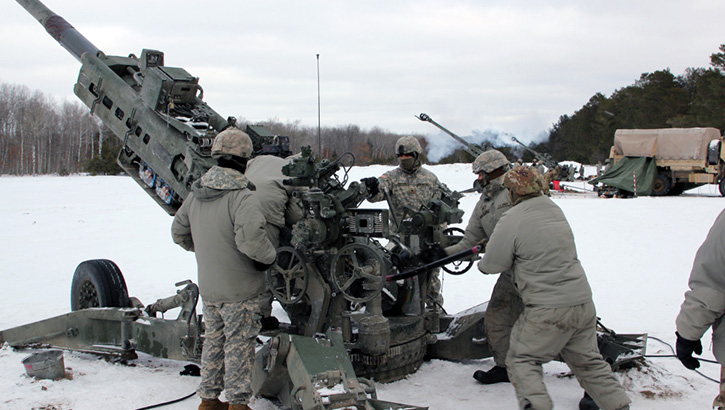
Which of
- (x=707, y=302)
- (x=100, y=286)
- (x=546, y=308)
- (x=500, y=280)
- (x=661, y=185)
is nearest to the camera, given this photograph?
(x=707, y=302)

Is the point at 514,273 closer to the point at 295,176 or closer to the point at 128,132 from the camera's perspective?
the point at 295,176

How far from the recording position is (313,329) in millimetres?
5301

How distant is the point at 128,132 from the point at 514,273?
485 centimetres

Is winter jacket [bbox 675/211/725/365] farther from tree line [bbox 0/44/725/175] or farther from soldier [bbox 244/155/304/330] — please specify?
tree line [bbox 0/44/725/175]

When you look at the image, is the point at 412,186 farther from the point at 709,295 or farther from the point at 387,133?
the point at 387,133

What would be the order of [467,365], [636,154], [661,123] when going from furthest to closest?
[661,123], [636,154], [467,365]

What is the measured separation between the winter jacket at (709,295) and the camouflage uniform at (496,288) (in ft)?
5.83

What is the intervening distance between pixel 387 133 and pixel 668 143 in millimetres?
27280

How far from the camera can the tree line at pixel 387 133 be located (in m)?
40.7

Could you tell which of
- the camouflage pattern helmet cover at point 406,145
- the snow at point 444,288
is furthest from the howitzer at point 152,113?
the snow at point 444,288

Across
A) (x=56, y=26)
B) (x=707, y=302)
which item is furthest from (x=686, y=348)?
(x=56, y=26)

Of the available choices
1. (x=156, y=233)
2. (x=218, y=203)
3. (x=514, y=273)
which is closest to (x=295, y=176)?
(x=218, y=203)

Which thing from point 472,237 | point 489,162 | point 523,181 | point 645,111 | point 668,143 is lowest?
point 472,237

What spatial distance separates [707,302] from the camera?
343 cm
